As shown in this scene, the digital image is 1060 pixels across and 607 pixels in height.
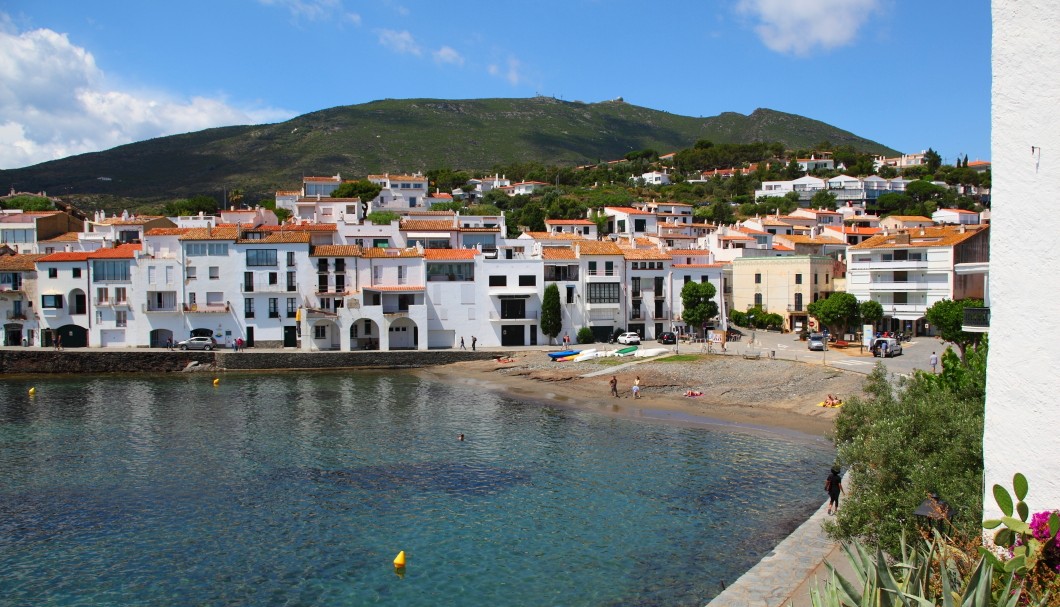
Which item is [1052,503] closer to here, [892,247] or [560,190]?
[892,247]

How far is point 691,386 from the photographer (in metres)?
48.0

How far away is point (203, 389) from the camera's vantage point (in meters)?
52.7

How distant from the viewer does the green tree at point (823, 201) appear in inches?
5335

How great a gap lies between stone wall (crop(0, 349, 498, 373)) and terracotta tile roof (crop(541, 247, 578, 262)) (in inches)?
403

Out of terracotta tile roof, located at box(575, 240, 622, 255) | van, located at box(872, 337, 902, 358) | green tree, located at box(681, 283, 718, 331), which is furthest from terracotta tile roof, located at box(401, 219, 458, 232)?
van, located at box(872, 337, 902, 358)

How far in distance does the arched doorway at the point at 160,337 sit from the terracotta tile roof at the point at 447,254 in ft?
75.2

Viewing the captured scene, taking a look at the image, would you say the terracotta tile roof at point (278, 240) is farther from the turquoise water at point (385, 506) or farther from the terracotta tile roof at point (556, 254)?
the turquoise water at point (385, 506)

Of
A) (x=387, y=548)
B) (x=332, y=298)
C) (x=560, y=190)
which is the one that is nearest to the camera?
(x=387, y=548)

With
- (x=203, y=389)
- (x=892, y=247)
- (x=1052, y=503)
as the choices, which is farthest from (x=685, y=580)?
(x=892, y=247)

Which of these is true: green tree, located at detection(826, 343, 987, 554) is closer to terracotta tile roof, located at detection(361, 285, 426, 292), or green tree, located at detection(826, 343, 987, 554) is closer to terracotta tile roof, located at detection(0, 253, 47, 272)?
terracotta tile roof, located at detection(361, 285, 426, 292)

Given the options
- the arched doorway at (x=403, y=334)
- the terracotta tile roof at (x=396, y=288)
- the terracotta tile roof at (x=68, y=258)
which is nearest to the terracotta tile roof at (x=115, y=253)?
the terracotta tile roof at (x=68, y=258)

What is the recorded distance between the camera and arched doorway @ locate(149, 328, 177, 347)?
66062 millimetres

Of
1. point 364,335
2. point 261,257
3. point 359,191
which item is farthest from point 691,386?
point 359,191

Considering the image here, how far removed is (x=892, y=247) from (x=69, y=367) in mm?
67444
